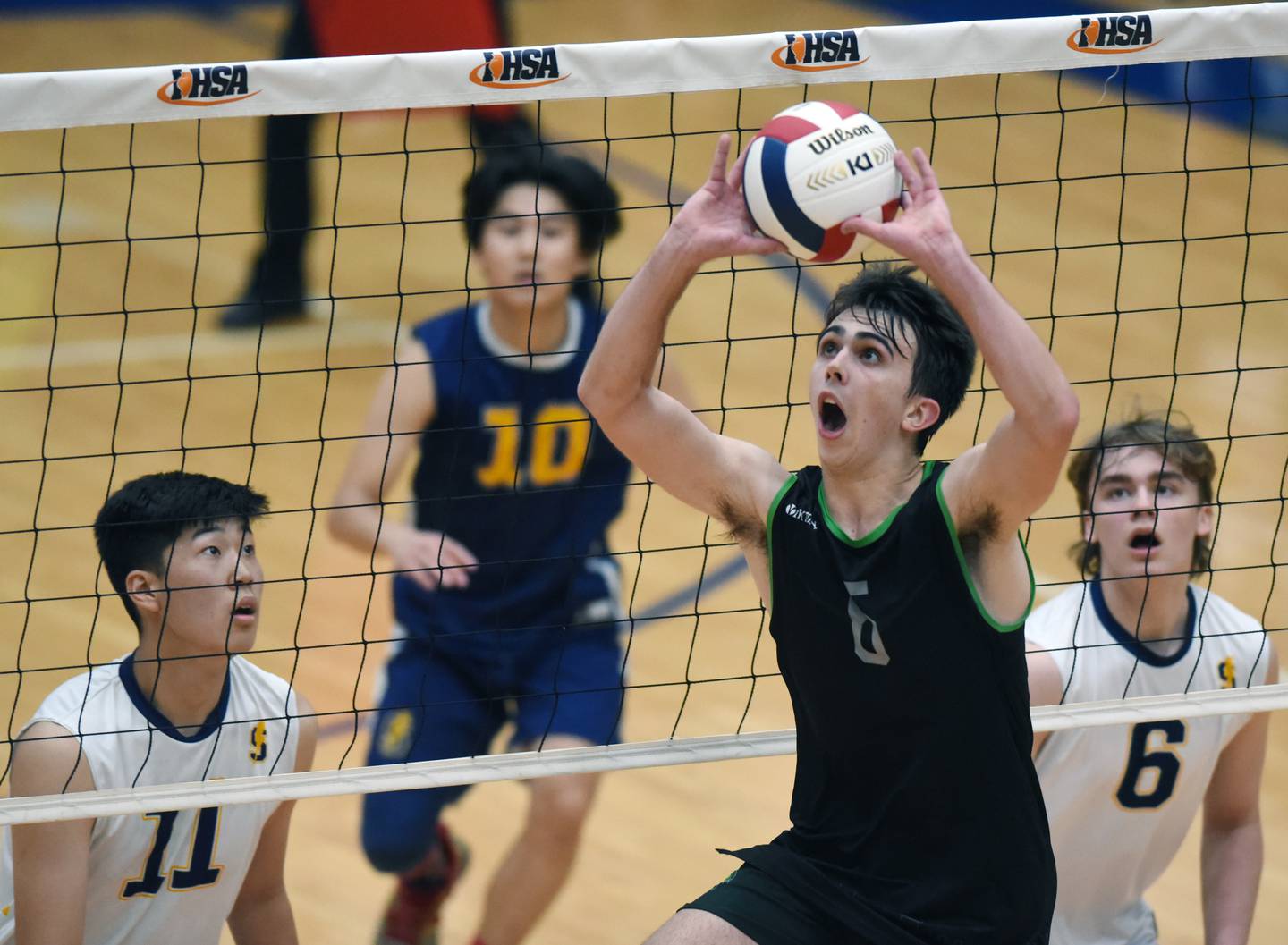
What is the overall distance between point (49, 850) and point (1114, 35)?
289 centimetres

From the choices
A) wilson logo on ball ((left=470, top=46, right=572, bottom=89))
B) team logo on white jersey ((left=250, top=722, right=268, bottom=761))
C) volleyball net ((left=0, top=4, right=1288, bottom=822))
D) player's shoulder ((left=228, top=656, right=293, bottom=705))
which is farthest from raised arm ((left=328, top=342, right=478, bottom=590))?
wilson logo on ball ((left=470, top=46, right=572, bottom=89))

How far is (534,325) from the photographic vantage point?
519cm

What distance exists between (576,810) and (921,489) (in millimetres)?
1831

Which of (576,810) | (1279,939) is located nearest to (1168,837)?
(1279,939)

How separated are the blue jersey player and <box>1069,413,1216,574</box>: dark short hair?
50.0 inches

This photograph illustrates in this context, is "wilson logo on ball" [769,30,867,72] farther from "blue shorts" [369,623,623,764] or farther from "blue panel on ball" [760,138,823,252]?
"blue shorts" [369,623,623,764]

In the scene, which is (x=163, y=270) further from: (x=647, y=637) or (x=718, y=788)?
(x=718, y=788)

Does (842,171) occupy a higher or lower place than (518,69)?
lower

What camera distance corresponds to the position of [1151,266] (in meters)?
9.19

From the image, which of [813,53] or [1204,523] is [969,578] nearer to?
[813,53]

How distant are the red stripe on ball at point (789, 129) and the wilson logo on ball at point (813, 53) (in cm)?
45

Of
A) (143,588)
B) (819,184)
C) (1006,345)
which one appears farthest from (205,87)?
(1006,345)

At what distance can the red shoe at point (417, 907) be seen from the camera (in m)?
5.07

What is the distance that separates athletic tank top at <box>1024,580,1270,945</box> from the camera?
430 centimetres
